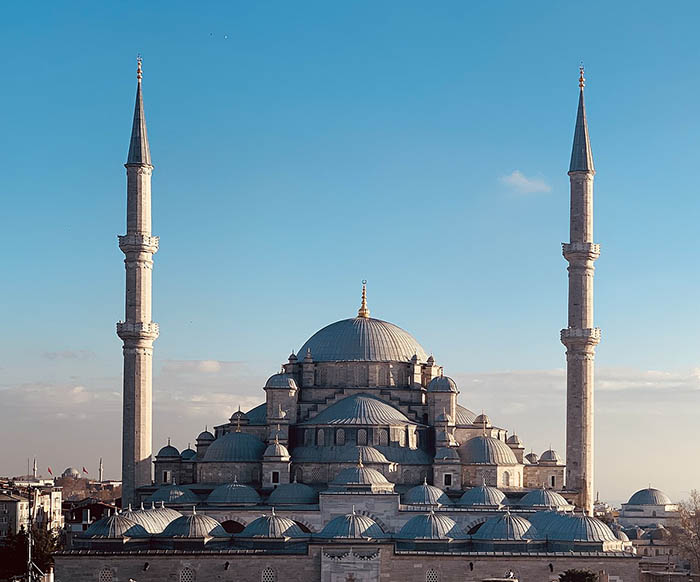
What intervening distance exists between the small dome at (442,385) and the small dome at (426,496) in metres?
4.61

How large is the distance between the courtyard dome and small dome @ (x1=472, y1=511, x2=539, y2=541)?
684 cm

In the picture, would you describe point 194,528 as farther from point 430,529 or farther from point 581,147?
point 581,147

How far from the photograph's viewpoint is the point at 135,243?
149ft

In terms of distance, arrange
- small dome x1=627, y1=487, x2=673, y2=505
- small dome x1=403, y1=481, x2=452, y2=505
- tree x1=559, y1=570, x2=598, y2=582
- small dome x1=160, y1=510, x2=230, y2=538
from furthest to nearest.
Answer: small dome x1=627, y1=487, x2=673, y2=505 < small dome x1=403, y1=481, x2=452, y2=505 < small dome x1=160, y1=510, x2=230, y2=538 < tree x1=559, y1=570, x2=598, y2=582

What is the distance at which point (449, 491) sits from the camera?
140ft

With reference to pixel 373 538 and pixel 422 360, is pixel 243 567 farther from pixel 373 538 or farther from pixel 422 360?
pixel 422 360

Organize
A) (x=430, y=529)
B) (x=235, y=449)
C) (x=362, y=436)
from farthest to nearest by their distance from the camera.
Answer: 1. (x=235, y=449)
2. (x=362, y=436)
3. (x=430, y=529)

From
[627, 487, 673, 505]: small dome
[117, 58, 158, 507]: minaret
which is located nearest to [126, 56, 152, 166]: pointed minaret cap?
[117, 58, 158, 507]: minaret

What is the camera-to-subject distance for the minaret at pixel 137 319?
44.5 meters

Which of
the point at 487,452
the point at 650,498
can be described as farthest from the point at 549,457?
the point at 650,498

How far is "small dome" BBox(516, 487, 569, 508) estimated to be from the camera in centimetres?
4122

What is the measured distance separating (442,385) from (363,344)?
11.5 ft

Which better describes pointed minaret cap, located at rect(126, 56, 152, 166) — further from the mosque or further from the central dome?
the central dome

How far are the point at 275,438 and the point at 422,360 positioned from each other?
22.3ft
